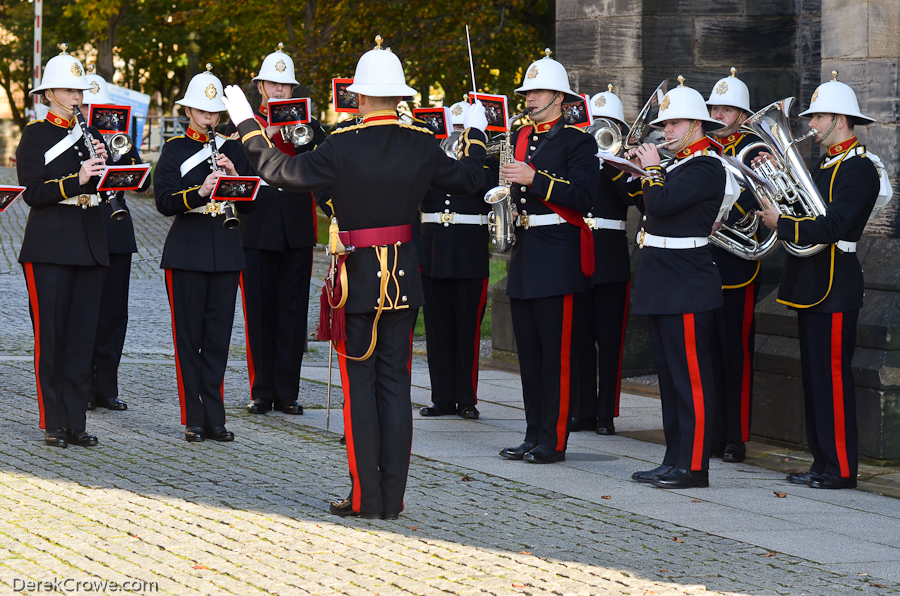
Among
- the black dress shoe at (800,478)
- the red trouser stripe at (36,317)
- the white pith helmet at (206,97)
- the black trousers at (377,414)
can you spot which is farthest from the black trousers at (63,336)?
the black dress shoe at (800,478)

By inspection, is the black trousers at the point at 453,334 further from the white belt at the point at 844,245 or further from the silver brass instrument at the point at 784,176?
the white belt at the point at 844,245

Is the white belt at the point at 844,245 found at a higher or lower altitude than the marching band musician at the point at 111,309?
higher

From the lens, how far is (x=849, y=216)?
7.20 m

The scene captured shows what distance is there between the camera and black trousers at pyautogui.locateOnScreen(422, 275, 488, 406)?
9352 millimetres

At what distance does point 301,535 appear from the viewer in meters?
5.84

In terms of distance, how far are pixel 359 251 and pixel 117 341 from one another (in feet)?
12.7

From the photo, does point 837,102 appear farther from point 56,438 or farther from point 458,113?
point 56,438

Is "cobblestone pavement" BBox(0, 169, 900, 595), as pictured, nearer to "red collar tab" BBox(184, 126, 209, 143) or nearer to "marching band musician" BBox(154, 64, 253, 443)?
"marching band musician" BBox(154, 64, 253, 443)

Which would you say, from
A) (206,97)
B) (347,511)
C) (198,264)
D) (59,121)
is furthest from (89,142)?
(347,511)

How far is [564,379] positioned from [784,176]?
1.69 meters

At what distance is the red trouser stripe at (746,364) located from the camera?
8.20 metres

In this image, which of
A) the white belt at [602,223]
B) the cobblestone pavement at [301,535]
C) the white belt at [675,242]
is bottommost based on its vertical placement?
the cobblestone pavement at [301,535]

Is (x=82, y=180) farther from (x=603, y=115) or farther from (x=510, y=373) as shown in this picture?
(x=510, y=373)

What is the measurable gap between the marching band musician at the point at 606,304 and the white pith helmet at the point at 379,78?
120 inches
